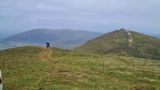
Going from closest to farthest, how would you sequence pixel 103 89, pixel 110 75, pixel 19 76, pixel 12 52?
pixel 103 89 → pixel 19 76 → pixel 110 75 → pixel 12 52

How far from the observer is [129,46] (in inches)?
7023

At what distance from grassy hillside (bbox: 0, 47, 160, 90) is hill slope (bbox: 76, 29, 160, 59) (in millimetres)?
80920

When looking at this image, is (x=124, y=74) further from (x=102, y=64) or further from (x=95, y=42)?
(x=95, y=42)

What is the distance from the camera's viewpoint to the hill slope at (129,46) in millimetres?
167900

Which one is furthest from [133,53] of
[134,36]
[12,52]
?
[12,52]

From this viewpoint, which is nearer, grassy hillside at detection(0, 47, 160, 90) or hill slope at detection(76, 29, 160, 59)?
grassy hillside at detection(0, 47, 160, 90)

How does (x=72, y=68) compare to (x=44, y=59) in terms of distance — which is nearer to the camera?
(x=72, y=68)

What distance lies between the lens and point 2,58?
88.1 m

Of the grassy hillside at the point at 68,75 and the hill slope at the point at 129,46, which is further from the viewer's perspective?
the hill slope at the point at 129,46

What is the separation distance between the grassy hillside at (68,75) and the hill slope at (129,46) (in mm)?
80920

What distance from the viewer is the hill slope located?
168m

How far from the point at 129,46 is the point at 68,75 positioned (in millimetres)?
116284

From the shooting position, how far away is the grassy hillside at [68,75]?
194 ft

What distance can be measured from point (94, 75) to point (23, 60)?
75.4 ft
